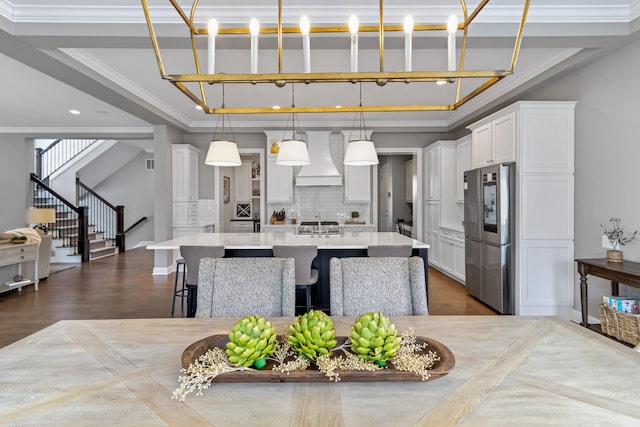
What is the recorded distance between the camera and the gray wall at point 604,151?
309cm

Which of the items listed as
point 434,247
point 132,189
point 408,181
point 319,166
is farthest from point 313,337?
point 132,189

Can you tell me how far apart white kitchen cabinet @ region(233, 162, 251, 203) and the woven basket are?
28.5ft

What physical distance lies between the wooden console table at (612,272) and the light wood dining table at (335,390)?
1850mm

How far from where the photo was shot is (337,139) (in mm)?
6879

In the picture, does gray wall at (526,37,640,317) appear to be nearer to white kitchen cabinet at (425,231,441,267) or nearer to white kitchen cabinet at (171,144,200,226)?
white kitchen cabinet at (425,231,441,267)

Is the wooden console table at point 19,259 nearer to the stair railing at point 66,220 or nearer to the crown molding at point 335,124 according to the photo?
the stair railing at point 66,220

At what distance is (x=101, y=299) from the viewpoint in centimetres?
471

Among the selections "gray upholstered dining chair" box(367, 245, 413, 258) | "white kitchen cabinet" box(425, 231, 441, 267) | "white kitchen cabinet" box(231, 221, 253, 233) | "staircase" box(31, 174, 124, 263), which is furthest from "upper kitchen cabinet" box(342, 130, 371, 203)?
"staircase" box(31, 174, 124, 263)

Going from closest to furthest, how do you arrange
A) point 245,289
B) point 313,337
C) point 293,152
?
point 313,337 → point 245,289 → point 293,152

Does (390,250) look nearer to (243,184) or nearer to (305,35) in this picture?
(305,35)

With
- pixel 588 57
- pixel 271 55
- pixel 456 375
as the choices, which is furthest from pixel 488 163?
pixel 456 375

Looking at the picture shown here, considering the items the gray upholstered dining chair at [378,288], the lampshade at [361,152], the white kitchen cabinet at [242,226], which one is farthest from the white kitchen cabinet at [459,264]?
the white kitchen cabinet at [242,226]

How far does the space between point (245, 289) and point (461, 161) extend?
196 inches

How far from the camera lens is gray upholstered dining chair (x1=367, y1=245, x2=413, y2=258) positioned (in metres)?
3.18
